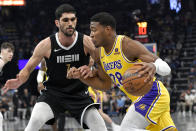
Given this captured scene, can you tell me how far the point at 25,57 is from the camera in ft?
66.6

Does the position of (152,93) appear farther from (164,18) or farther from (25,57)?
(164,18)

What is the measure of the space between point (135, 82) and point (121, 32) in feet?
46.4

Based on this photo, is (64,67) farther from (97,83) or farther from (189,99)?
(189,99)

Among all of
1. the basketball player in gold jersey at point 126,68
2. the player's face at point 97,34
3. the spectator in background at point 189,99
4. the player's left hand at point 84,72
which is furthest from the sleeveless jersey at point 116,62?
the spectator in background at point 189,99

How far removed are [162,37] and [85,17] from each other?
6.00 m

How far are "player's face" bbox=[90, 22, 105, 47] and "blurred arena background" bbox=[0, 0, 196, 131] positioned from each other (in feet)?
26.9

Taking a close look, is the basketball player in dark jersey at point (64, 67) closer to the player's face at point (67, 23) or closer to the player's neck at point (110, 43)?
the player's face at point (67, 23)

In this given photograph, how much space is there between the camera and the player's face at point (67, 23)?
4.77m

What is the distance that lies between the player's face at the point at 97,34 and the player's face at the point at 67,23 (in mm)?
550

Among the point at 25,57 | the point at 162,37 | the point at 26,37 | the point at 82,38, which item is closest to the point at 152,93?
the point at 82,38

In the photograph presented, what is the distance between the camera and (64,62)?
4887 millimetres

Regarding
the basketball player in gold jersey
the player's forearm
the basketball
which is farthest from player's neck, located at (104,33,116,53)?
the basketball

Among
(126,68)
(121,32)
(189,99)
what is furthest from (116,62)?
(121,32)

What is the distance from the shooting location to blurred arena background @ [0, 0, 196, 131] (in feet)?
51.3
